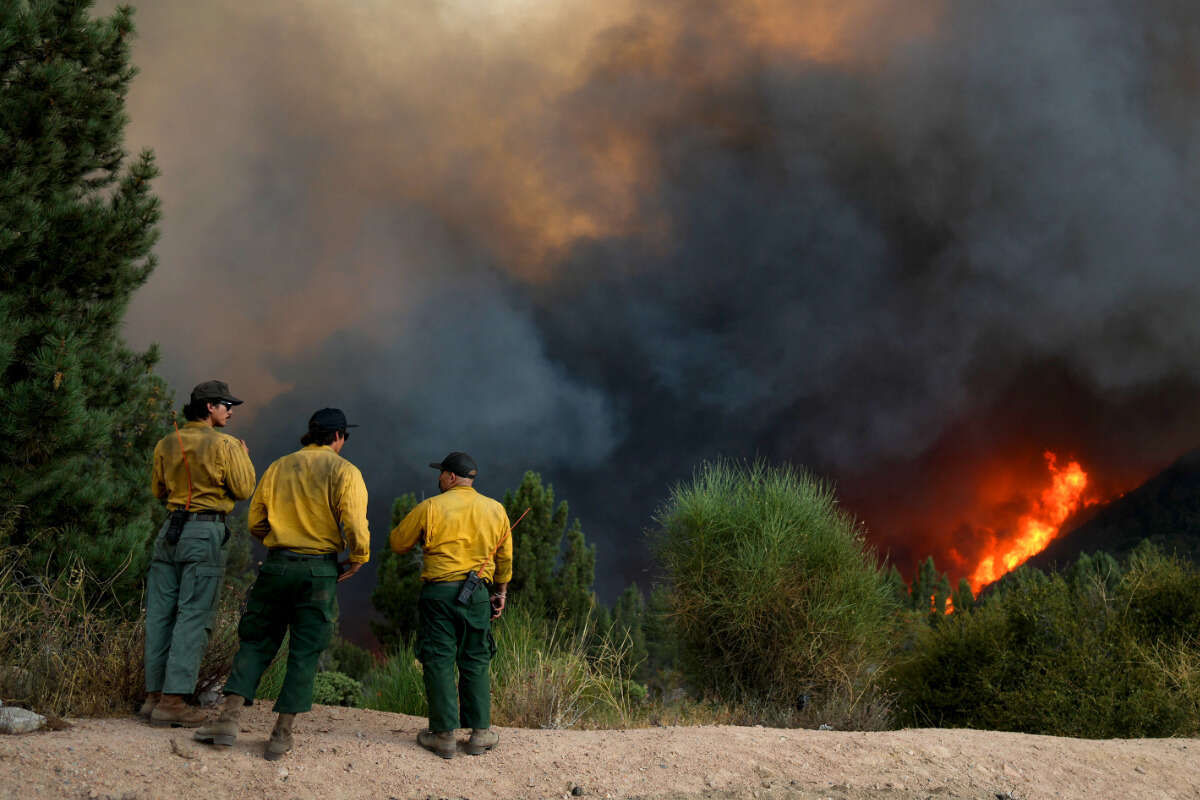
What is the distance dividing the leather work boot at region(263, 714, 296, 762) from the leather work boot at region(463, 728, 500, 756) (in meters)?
1.25

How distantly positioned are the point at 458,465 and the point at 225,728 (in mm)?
2303

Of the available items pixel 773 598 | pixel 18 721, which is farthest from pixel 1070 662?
pixel 18 721

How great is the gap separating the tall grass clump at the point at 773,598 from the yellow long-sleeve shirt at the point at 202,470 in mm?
9413

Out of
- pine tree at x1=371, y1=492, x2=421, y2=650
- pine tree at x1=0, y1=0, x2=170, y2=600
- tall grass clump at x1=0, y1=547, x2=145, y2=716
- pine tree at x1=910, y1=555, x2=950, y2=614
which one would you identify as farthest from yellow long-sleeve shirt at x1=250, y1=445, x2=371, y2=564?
pine tree at x1=910, y1=555, x2=950, y2=614

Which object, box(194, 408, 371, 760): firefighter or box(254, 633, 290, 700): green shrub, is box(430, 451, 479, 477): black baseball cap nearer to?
box(194, 408, 371, 760): firefighter

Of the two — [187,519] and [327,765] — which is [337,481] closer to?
[187,519]

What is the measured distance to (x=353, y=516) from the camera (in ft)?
19.4

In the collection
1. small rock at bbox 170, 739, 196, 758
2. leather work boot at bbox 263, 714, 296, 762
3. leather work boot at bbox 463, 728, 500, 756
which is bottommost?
small rock at bbox 170, 739, 196, 758

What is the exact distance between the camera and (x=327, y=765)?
5.78m

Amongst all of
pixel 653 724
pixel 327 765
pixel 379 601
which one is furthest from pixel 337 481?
pixel 379 601

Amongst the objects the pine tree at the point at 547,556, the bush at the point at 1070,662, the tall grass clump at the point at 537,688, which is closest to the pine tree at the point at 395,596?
the pine tree at the point at 547,556

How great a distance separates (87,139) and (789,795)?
1015cm

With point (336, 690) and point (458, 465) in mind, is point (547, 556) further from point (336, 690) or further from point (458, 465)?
point (458, 465)

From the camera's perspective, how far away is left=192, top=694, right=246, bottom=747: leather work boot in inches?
224
